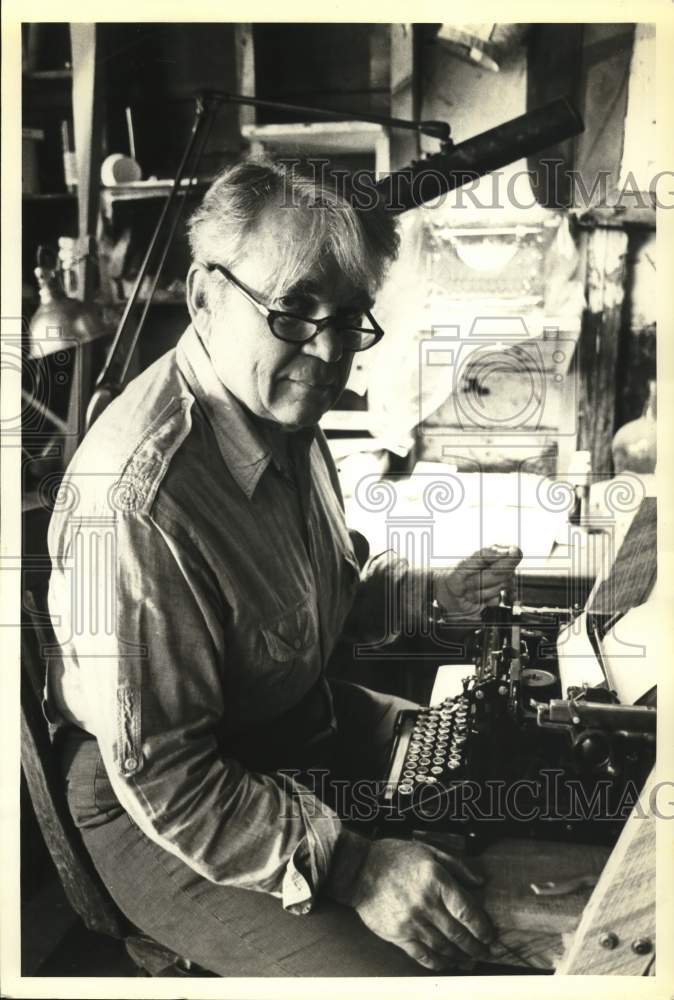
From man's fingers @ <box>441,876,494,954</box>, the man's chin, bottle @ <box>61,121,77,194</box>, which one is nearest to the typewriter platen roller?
man's fingers @ <box>441,876,494,954</box>

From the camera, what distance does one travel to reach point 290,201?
57.1 inches

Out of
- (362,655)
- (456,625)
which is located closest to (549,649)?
(456,625)

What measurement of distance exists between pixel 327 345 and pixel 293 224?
0.66 ft

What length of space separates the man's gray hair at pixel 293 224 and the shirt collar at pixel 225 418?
6.1 inches

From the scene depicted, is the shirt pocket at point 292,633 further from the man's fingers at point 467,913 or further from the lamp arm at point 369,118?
the lamp arm at point 369,118

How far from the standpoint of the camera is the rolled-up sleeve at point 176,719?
1433 millimetres

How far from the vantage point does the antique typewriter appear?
1.55 metres

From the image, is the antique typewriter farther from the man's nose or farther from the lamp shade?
the lamp shade

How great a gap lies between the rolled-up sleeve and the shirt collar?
159 mm

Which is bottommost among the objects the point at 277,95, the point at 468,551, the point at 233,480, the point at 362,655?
the point at 362,655

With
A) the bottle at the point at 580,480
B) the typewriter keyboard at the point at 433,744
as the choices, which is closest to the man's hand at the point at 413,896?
the typewriter keyboard at the point at 433,744

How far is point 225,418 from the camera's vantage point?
57.5 inches

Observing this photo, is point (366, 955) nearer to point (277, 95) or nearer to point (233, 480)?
point (233, 480)

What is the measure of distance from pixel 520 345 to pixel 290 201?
0.46 meters
